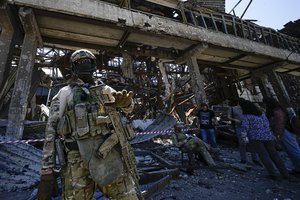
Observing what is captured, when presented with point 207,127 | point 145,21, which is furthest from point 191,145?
point 145,21

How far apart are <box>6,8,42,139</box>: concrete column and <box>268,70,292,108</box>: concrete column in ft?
37.1

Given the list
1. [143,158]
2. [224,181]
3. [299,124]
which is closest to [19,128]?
[143,158]

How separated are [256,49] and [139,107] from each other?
6219mm

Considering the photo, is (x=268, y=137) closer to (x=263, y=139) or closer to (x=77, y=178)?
(x=263, y=139)

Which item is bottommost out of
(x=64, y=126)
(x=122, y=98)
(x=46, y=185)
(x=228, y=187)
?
(x=228, y=187)

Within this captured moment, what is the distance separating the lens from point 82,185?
1.80 metres

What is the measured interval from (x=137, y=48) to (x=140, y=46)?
14 centimetres

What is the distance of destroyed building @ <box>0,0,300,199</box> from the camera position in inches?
219

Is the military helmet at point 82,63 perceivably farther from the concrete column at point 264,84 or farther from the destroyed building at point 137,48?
the concrete column at point 264,84

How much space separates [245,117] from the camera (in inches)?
175

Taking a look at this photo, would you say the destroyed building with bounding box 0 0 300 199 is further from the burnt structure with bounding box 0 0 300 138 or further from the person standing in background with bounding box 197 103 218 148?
the person standing in background with bounding box 197 103 218 148

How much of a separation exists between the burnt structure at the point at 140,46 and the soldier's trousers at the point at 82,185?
3941mm

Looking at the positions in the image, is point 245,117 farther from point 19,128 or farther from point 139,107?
point 139,107

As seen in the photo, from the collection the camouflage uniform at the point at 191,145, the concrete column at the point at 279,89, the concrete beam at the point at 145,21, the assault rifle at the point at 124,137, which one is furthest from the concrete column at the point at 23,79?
the concrete column at the point at 279,89
